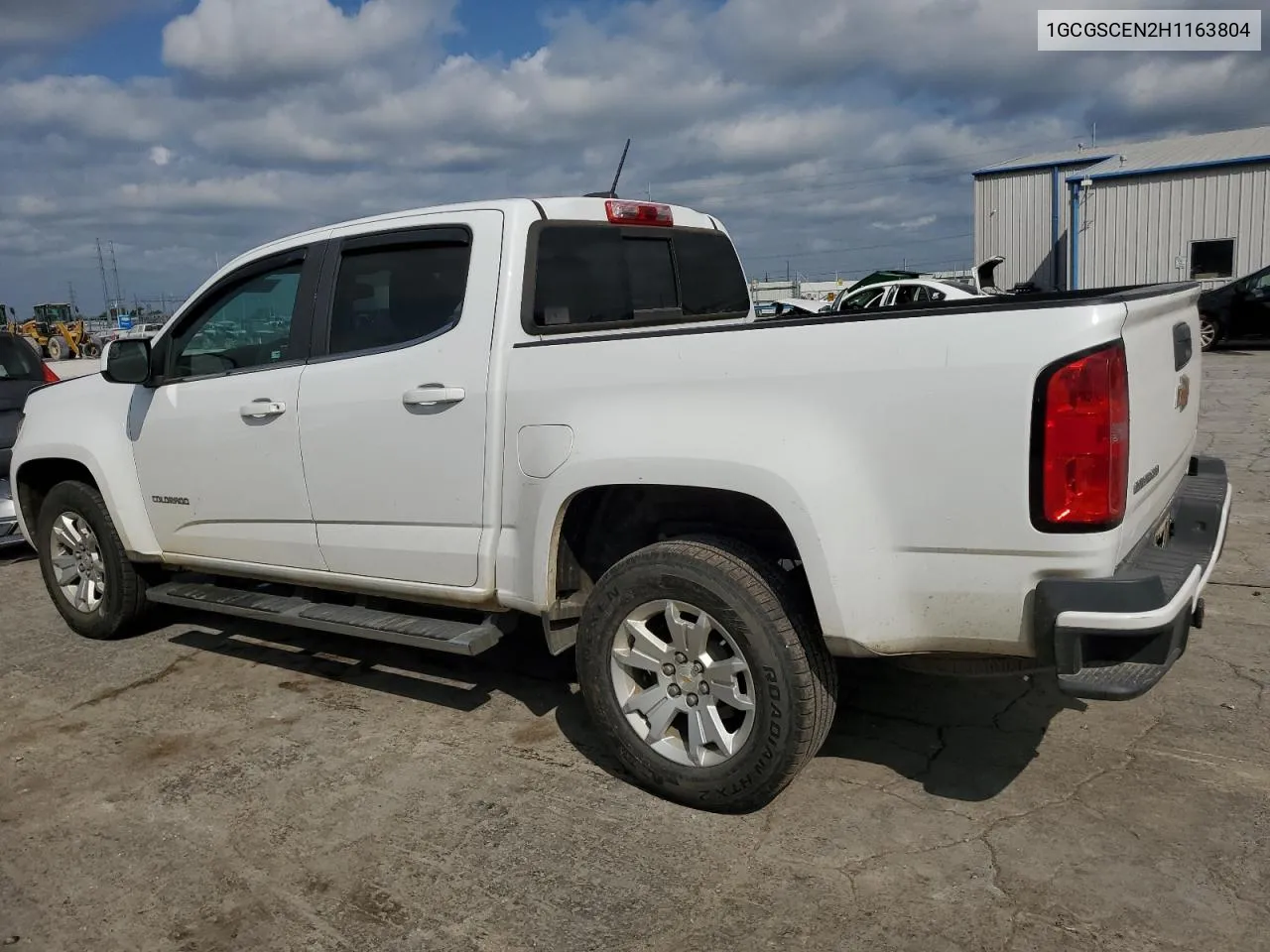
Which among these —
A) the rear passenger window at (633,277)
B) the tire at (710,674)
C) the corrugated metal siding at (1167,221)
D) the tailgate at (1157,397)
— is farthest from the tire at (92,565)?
the corrugated metal siding at (1167,221)

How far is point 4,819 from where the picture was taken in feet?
11.6

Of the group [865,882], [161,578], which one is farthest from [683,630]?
[161,578]

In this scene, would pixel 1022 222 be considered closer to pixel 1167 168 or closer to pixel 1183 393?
pixel 1167 168

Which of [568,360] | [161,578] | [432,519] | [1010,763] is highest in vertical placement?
[568,360]

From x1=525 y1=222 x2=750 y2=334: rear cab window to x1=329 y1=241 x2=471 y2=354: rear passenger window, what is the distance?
0.32 metres

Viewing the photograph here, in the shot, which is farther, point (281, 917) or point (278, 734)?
point (278, 734)

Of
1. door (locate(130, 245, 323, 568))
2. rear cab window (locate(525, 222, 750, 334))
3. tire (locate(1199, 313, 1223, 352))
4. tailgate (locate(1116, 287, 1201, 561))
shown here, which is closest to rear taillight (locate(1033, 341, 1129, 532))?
tailgate (locate(1116, 287, 1201, 561))

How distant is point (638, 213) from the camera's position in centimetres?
444

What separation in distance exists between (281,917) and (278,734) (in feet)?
4.36

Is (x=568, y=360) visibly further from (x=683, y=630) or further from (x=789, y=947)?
(x=789, y=947)

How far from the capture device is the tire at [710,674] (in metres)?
3.06

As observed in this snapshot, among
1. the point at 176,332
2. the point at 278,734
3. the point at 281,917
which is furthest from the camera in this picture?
the point at 176,332

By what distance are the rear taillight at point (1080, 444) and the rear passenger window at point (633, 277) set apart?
1.87 m

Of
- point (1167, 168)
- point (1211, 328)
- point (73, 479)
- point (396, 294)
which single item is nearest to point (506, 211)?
point (396, 294)
